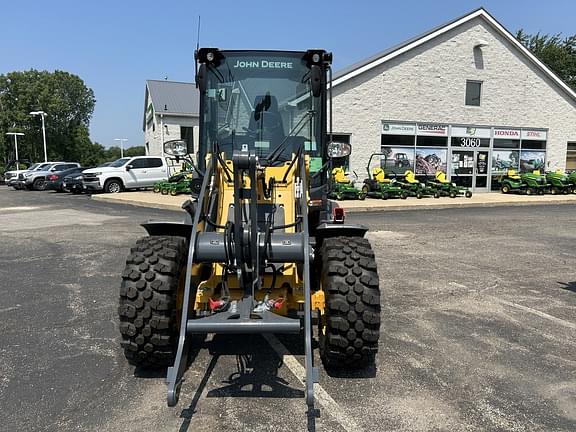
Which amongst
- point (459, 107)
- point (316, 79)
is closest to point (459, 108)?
point (459, 107)

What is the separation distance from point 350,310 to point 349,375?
64 cm

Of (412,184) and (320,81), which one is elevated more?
(320,81)

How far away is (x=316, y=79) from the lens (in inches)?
191

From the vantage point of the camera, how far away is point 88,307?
19.4 ft

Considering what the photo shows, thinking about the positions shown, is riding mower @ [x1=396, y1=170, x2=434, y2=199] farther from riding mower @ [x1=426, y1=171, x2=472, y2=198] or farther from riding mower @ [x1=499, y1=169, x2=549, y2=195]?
riding mower @ [x1=499, y1=169, x2=549, y2=195]

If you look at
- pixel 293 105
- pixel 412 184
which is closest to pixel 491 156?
pixel 412 184

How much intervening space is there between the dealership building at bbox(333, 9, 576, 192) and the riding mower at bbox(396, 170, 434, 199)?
149 cm

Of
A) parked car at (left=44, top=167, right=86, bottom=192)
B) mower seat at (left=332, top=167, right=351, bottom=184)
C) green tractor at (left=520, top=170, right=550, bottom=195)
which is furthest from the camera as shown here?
parked car at (left=44, top=167, right=86, bottom=192)

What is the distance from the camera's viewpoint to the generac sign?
2408 centimetres

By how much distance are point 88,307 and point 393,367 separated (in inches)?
146

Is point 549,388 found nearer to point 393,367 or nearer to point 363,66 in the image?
point 393,367

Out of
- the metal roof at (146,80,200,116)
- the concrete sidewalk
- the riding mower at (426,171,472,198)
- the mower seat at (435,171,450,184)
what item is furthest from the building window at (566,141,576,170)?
the metal roof at (146,80,200,116)

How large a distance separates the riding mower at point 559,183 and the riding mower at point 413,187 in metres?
6.36

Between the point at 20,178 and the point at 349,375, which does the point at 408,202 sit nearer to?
the point at 349,375
